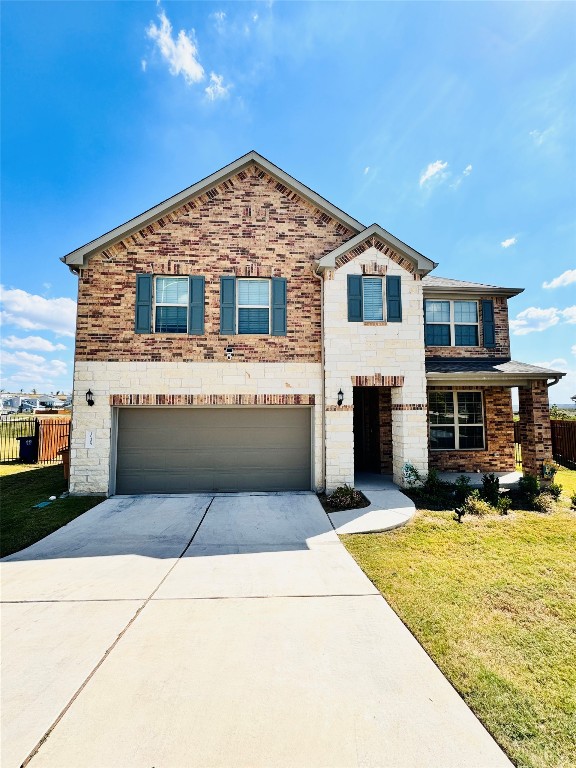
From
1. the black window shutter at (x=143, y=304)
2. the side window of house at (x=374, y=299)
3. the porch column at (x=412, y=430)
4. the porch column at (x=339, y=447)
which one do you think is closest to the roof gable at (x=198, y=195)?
the black window shutter at (x=143, y=304)

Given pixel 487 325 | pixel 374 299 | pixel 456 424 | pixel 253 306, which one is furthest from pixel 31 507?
pixel 487 325

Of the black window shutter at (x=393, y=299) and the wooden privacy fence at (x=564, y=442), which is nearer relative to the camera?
the black window shutter at (x=393, y=299)

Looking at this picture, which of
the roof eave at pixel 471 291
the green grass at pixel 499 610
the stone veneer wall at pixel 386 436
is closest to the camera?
the green grass at pixel 499 610

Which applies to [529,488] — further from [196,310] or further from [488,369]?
[196,310]

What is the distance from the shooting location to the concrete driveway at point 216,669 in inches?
102

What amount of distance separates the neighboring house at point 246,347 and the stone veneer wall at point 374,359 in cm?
4

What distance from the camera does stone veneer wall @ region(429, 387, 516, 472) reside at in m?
12.0

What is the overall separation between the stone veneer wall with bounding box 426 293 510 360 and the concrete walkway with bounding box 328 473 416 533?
5126 mm

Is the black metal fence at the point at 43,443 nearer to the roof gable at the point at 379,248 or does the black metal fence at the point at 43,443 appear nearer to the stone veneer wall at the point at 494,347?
the roof gable at the point at 379,248

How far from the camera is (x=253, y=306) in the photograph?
10.4 meters

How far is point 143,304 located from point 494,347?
11.6 metres

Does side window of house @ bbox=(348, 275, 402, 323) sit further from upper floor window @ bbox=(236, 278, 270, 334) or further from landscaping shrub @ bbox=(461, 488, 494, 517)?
landscaping shrub @ bbox=(461, 488, 494, 517)

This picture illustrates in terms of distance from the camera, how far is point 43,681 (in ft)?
10.7

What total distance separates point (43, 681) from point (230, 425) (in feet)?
23.2
